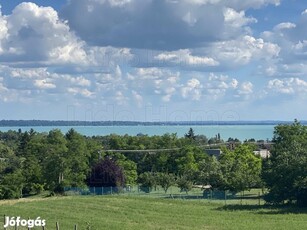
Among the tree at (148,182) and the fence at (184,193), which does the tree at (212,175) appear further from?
the tree at (148,182)

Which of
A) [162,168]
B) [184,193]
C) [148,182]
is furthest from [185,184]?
[162,168]

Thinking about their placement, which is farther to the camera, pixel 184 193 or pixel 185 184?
pixel 184 193

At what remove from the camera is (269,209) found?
48188 millimetres

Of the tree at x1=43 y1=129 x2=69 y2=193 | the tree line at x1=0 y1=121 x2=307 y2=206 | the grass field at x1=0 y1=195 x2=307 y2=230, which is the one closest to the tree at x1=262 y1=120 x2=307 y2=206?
the tree line at x1=0 y1=121 x2=307 y2=206

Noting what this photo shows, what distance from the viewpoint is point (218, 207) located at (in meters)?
49.7

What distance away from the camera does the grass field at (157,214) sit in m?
37.8

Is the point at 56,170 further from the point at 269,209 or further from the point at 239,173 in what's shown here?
the point at 269,209

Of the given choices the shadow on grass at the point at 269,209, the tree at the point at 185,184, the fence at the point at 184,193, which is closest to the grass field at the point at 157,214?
the shadow on grass at the point at 269,209

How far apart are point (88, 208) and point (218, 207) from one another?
434 inches

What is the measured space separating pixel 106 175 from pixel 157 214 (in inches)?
1088

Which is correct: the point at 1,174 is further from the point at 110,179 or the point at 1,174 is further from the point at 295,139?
the point at 295,139

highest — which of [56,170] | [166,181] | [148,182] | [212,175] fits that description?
[56,170]

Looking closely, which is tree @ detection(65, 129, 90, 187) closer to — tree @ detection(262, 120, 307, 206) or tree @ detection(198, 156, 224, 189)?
tree @ detection(198, 156, 224, 189)

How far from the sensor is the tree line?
51625mm
